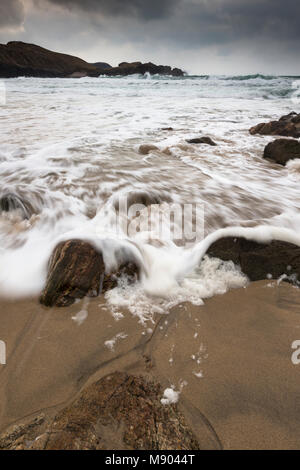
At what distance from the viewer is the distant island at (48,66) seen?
4653cm

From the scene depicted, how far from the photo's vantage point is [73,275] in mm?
1530

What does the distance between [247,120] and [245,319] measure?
8.38 meters

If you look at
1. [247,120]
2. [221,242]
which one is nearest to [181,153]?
[221,242]

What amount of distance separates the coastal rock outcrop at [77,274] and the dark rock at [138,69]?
57019mm

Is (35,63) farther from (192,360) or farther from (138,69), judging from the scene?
(192,360)

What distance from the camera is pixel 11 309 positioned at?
149 cm

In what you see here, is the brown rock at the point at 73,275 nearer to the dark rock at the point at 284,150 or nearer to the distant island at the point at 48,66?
the dark rock at the point at 284,150

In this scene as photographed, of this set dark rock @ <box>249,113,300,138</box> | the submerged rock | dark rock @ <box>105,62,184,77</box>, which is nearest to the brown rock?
the submerged rock

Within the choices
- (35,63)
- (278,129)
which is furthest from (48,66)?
(278,129)

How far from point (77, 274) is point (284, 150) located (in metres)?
4.30

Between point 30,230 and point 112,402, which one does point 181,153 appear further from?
point 112,402

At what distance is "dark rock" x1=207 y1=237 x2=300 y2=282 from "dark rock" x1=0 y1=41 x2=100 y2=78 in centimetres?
5584

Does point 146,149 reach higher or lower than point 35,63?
lower

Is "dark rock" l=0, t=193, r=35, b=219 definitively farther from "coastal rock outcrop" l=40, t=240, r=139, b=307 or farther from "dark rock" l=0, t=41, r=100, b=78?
"dark rock" l=0, t=41, r=100, b=78
